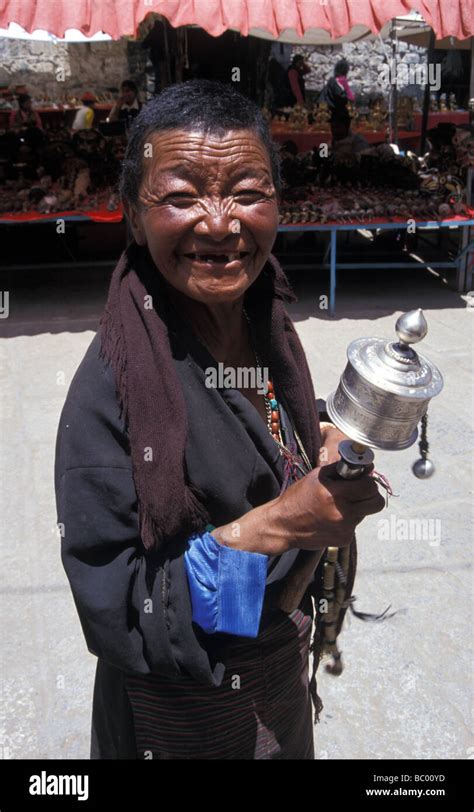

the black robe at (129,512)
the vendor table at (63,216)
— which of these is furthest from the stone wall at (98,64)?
the black robe at (129,512)

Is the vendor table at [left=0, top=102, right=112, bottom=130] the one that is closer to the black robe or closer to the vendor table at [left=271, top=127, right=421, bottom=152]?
the vendor table at [left=271, top=127, right=421, bottom=152]

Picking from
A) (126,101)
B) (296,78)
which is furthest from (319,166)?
(296,78)

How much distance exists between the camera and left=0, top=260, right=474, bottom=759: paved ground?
7.57ft

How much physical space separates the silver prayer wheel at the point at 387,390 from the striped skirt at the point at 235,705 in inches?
19.4

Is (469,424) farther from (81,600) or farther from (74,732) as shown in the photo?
(81,600)

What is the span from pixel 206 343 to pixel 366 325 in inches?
203

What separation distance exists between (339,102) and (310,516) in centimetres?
1067

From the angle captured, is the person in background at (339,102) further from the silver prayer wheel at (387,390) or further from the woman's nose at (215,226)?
the silver prayer wheel at (387,390)

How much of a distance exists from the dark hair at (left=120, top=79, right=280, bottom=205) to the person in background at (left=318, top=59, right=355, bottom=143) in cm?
893

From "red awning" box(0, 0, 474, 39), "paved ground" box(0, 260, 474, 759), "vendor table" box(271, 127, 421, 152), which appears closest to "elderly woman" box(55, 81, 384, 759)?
"paved ground" box(0, 260, 474, 759)

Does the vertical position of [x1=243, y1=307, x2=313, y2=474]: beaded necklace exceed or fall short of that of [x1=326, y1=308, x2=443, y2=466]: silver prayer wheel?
it falls short

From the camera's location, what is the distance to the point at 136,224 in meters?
1.24
